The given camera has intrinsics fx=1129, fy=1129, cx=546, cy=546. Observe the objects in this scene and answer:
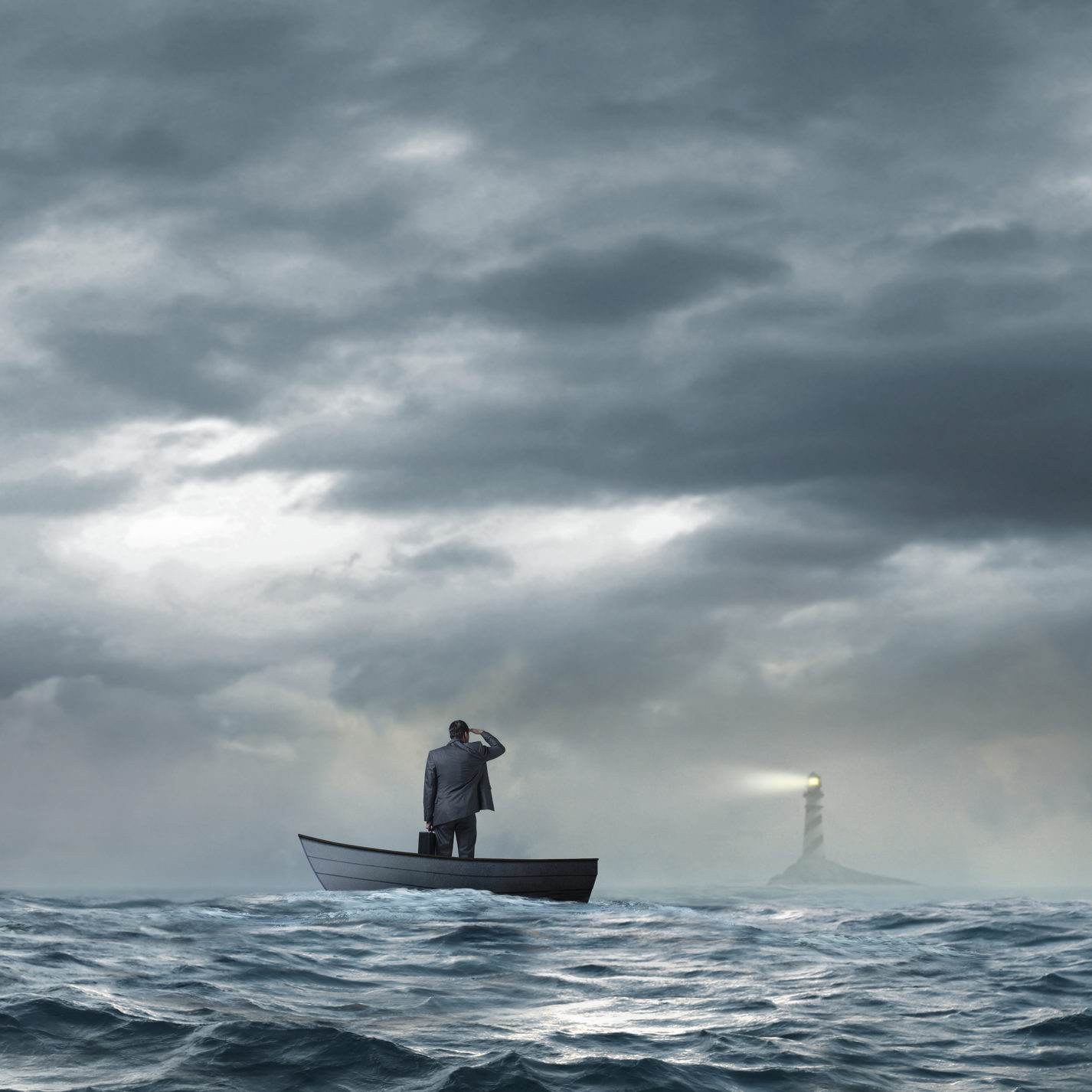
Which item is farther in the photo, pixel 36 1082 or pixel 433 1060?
pixel 433 1060

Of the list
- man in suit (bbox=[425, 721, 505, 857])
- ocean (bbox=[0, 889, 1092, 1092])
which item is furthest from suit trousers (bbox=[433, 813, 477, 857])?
ocean (bbox=[0, 889, 1092, 1092])

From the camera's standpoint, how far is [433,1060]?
9.08 meters

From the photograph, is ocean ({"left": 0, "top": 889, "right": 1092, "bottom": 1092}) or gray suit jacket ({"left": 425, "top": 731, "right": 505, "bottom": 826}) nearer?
ocean ({"left": 0, "top": 889, "right": 1092, "bottom": 1092})

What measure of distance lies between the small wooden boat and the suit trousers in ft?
3.00

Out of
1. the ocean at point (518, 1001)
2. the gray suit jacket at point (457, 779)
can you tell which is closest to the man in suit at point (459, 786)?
the gray suit jacket at point (457, 779)

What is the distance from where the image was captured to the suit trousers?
22.0 metres

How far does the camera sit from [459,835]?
73.1 ft

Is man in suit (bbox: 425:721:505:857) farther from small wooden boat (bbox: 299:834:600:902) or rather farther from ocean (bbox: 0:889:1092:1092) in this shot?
ocean (bbox: 0:889:1092:1092)

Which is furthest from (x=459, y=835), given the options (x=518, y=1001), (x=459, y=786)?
(x=518, y=1001)

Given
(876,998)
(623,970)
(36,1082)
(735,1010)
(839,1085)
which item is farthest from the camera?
(623,970)

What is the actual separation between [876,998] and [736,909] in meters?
10.9

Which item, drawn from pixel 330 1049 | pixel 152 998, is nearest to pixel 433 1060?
pixel 330 1049

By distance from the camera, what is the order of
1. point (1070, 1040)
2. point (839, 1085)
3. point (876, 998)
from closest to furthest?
point (839, 1085), point (1070, 1040), point (876, 998)

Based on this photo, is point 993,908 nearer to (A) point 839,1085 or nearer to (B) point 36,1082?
(A) point 839,1085
